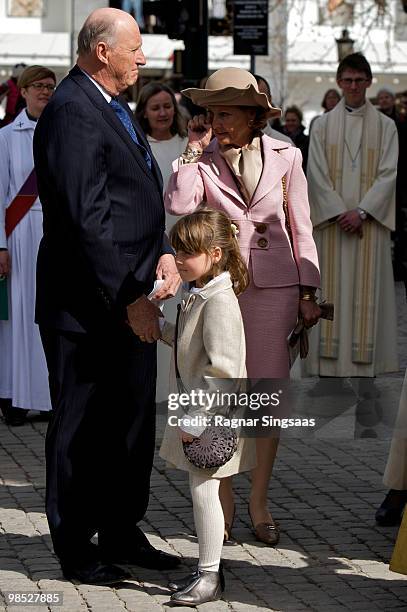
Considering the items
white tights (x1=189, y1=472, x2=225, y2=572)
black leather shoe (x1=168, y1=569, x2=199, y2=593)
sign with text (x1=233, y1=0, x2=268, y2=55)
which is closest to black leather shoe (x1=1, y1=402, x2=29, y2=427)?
black leather shoe (x1=168, y1=569, x2=199, y2=593)

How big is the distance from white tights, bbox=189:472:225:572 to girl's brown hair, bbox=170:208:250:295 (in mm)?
735

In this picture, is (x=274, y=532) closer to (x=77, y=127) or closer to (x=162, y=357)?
(x=77, y=127)

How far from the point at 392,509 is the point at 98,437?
144cm

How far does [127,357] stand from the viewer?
5.70 meters

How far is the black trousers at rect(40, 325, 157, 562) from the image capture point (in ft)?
18.5

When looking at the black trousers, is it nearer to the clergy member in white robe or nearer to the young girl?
the young girl

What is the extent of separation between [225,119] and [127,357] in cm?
111

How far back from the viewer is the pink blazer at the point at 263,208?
244 inches

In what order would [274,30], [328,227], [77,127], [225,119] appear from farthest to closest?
[274,30]
[328,227]
[225,119]
[77,127]

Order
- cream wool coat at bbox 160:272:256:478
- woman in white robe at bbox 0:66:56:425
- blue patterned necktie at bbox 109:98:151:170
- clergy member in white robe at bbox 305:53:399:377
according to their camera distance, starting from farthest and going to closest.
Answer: clergy member in white robe at bbox 305:53:399:377 → woman in white robe at bbox 0:66:56:425 → blue patterned necktie at bbox 109:98:151:170 → cream wool coat at bbox 160:272:256:478

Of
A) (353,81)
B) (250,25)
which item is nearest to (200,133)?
(353,81)

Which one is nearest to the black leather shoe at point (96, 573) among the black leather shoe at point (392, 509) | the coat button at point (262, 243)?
the black leather shoe at point (392, 509)

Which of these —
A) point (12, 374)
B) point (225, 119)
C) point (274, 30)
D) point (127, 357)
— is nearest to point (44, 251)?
point (127, 357)

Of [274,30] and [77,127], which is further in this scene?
[274,30]
